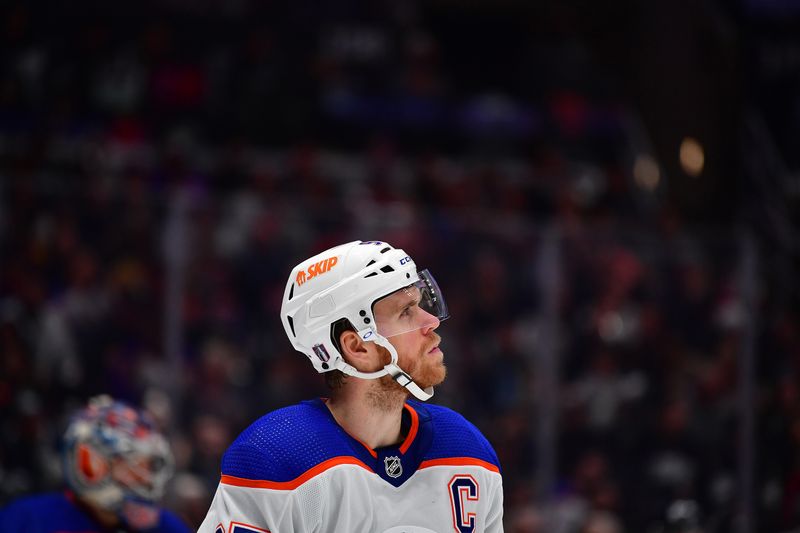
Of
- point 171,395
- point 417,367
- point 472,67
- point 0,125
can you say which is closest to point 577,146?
point 472,67

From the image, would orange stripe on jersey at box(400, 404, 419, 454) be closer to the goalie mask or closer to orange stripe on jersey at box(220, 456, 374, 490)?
orange stripe on jersey at box(220, 456, 374, 490)

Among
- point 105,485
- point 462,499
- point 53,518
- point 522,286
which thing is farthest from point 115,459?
point 522,286

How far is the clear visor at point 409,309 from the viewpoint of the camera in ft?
8.54

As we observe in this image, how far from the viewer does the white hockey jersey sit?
2367mm

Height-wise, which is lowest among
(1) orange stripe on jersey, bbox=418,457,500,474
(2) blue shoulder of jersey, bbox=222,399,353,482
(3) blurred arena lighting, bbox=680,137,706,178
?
(3) blurred arena lighting, bbox=680,137,706,178

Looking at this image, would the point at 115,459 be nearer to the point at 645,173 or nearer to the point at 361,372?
the point at 361,372

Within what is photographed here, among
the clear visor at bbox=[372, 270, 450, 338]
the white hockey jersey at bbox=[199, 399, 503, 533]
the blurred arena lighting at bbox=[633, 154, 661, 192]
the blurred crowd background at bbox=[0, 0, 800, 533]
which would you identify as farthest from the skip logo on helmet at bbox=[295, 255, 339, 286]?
the blurred arena lighting at bbox=[633, 154, 661, 192]

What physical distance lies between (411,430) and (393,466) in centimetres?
10

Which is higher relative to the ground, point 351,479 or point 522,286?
point 351,479

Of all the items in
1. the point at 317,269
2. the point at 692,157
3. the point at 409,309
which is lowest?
the point at 692,157

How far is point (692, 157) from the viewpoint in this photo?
7211 mm

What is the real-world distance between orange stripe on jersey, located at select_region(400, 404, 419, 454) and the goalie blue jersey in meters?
1.26

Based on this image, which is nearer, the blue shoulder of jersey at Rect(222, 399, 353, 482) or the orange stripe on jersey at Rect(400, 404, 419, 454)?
the blue shoulder of jersey at Rect(222, 399, 353, 482)

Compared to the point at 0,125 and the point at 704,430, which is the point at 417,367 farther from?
the point at 0,125
